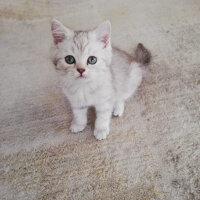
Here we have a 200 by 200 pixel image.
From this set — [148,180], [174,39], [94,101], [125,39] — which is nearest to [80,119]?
[94,101]

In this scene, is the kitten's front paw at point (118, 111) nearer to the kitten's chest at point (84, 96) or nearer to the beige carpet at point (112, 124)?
the beige carpet at point (112, 124)

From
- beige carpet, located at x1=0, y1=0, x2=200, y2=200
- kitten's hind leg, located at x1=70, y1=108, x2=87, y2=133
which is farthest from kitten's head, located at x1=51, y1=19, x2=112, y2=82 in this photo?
beige carpet, located at x1=0, y1=0, x2=200, y2=200

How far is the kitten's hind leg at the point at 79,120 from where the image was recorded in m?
1.10

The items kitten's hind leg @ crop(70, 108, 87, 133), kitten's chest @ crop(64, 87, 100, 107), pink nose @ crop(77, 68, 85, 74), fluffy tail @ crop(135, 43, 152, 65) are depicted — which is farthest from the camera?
fluffy tail @ crop(135, 43, 152, 65)

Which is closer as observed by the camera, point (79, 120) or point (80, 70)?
point (80, 70)

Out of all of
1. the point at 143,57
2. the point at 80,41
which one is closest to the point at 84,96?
the point at 80,41

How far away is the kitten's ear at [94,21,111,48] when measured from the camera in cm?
90

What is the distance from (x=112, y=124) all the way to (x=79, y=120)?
0.17 meters

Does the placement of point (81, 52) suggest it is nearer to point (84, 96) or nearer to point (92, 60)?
point (92, 60)

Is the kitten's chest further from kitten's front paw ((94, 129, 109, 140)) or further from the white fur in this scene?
kitten's front paw ((94, 129, 109, 140))

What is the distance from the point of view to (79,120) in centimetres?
112

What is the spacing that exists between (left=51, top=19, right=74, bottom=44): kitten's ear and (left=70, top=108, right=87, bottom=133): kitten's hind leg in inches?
13.4

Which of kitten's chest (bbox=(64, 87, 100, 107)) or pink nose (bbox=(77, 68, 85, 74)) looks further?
kitten's chest (bbox=(64, 87, 100, 107))

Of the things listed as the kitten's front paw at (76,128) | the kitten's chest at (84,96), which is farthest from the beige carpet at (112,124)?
the kitten's chest at (84,96)
